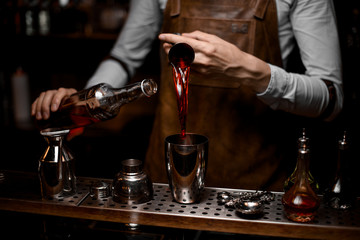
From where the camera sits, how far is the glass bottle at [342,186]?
1.09 meters

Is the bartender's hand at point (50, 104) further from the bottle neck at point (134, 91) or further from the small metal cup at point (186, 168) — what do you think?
the small metal cup at point (186, 168)

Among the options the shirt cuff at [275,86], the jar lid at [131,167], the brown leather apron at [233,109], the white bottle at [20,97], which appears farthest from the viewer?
the white bottle at [20,97]

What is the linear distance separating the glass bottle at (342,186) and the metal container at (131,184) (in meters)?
0.48

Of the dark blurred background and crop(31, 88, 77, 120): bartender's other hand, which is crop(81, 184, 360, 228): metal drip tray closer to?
crop(31, 88, 77, 120): bartender's other hand

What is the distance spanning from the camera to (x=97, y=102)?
1205mm

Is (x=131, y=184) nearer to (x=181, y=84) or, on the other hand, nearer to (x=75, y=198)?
(x=75, y=198)

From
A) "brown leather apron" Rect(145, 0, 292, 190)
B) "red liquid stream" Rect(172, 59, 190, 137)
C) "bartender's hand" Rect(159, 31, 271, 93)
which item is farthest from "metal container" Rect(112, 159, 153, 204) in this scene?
"brown leather apron" Rect(145, 0, 292, 190)

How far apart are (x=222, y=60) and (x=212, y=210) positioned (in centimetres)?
56

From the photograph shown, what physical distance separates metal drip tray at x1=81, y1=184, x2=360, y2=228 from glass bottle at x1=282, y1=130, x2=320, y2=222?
0.02 metres

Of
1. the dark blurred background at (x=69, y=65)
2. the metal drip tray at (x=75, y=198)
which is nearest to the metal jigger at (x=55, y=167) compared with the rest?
the metal drip tray at (x=75, y=198)

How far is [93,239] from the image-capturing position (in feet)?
3.57

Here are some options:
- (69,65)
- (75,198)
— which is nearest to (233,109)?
(75,198)

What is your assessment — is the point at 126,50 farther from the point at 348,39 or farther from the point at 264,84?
the point at 348,39

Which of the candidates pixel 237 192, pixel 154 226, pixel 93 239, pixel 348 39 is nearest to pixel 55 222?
pixel 93 239
